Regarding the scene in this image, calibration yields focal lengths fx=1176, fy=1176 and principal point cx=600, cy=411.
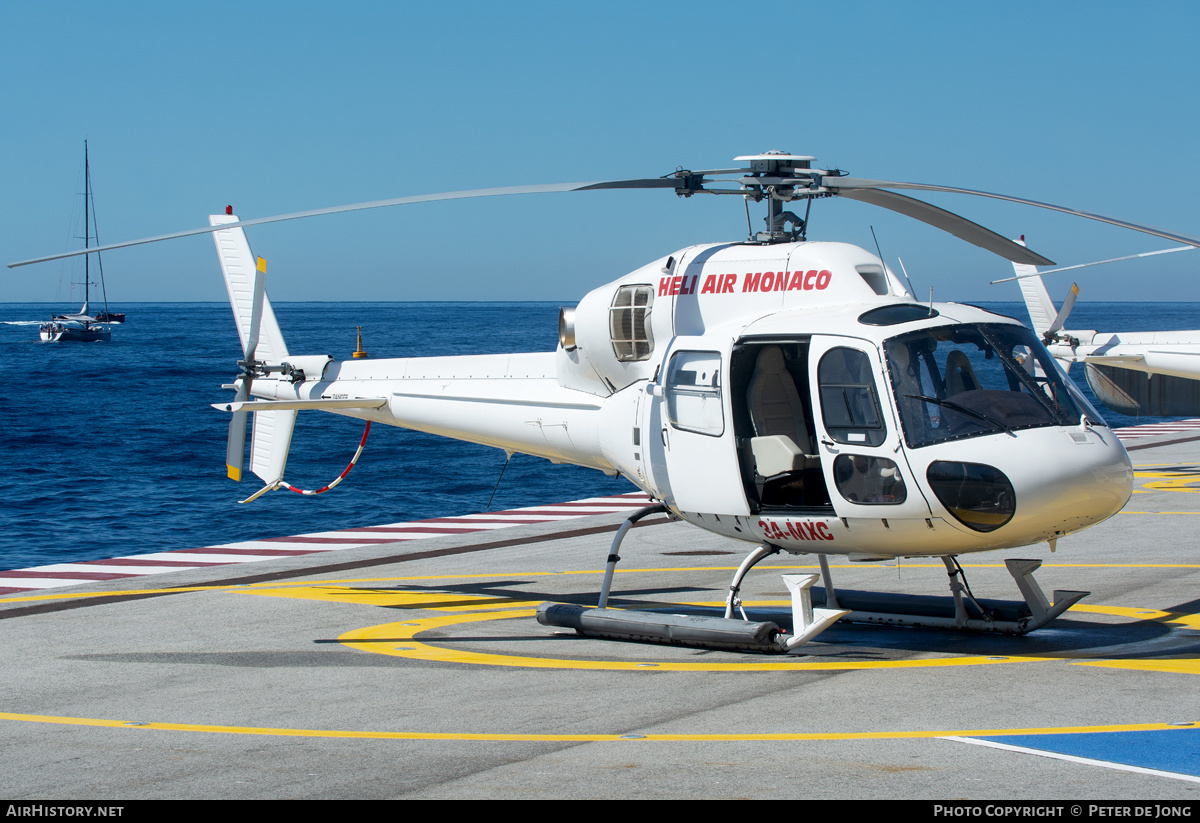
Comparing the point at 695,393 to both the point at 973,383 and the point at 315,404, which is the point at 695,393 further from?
the point at 315,404

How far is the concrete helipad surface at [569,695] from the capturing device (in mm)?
6617

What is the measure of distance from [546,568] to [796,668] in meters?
6.78

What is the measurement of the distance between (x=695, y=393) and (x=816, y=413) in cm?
133

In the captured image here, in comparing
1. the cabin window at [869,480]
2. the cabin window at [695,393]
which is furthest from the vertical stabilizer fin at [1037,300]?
the cabin window at [869,480]

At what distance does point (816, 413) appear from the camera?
9672mm

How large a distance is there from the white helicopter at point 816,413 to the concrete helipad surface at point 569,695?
0.89 meters

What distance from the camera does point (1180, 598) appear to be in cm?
1227

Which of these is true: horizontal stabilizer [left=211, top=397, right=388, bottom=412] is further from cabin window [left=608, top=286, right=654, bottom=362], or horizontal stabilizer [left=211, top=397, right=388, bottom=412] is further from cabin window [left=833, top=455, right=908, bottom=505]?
cabin window [left=833, top=455, right=908, bottom=505]

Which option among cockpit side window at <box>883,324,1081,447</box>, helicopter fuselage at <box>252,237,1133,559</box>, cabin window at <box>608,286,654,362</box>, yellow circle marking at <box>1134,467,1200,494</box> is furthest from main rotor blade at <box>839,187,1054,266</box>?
yellow circle marking at <box>1134,467,1200,494</box>

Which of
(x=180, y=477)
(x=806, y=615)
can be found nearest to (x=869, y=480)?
(x=806, y=615)

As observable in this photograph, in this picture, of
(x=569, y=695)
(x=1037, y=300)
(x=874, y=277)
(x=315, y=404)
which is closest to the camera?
(x=569, y=695)

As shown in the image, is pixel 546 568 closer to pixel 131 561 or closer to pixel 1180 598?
pixel 131 561
